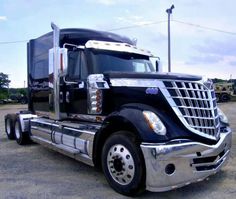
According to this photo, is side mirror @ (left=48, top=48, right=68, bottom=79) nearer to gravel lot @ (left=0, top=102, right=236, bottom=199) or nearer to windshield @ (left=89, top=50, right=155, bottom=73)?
windshield @ (left=89, top=50, right=155, bottom=73)

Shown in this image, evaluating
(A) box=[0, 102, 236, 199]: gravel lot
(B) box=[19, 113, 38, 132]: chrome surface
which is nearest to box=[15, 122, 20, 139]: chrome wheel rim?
(B) box=[19, 113, 38, 132]: chrome surface

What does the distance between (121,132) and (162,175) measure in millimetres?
994

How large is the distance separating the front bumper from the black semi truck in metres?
0.01

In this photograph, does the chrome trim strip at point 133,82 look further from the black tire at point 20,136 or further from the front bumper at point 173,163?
the black tire at point 20,136

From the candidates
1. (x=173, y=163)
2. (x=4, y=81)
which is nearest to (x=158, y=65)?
(x=173, y=163)

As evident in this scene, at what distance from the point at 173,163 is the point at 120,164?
85 cm

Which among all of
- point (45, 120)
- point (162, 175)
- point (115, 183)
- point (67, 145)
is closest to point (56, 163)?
point (67, 145)

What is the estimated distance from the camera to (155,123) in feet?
15.7

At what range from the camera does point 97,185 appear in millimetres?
5566

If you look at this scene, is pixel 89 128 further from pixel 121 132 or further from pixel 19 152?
pixel 19 152

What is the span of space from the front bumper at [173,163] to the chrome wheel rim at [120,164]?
0.33 metres

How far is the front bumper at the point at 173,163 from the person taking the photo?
14.9 feet

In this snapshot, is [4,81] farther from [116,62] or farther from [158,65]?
[116,62]

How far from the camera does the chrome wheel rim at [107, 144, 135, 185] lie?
4.90 meters
